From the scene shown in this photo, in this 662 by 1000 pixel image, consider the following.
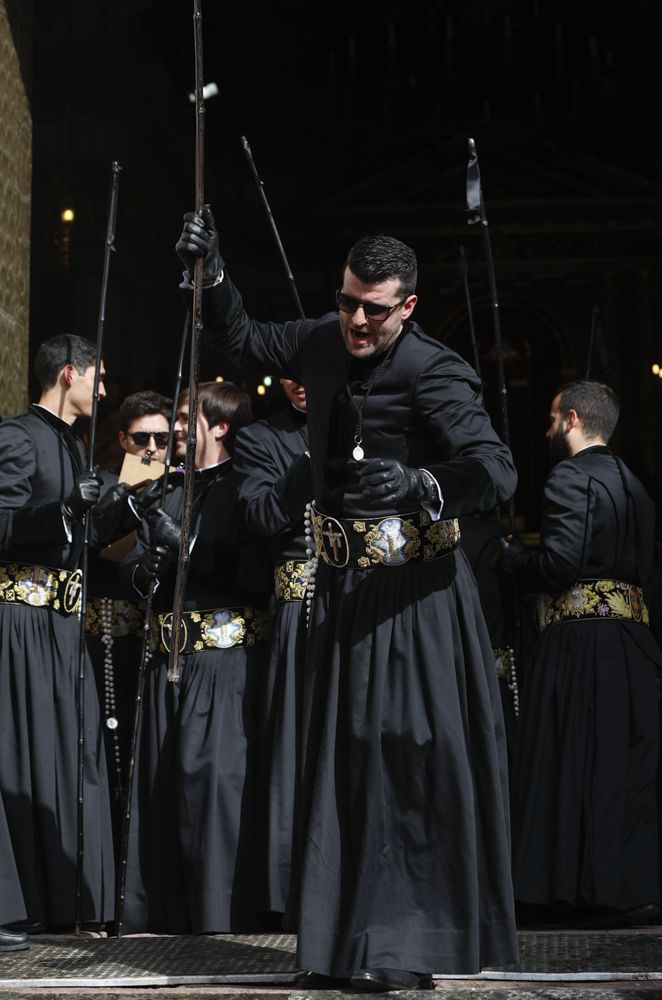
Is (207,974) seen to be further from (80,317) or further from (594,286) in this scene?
(594,286)

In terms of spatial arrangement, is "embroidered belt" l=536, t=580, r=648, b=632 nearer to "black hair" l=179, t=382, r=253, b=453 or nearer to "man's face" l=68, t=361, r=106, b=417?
"black hair" l=179, t=382, r=253, b=453

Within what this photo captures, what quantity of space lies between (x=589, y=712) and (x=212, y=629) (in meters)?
1.46

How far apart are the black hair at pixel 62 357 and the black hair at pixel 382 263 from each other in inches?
79.3

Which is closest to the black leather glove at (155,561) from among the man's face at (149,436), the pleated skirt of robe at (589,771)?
the man's face at (149,436)

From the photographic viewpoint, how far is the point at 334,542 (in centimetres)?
390

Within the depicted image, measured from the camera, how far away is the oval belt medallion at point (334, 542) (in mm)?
3873

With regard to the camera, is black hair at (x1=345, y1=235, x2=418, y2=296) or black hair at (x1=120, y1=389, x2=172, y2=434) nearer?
black hair at (x1=345, y1=235, x2=418, y2=296)

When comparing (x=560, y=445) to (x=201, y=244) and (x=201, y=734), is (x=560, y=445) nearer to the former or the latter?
(x=201, y=734)

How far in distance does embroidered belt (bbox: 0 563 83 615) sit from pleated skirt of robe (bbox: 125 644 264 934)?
0.40 m

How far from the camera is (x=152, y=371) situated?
41.2 feet

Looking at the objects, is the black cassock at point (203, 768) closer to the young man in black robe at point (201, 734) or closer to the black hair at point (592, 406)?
the young man in black robe at point (201, 734)

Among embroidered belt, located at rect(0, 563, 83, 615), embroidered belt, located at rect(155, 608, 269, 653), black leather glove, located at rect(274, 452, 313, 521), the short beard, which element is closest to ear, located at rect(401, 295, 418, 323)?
black leather glove, located at rect(274, 452, 313, 521)

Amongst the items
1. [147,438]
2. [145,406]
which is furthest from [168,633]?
[145,406]

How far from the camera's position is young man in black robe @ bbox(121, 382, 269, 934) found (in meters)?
5.15
